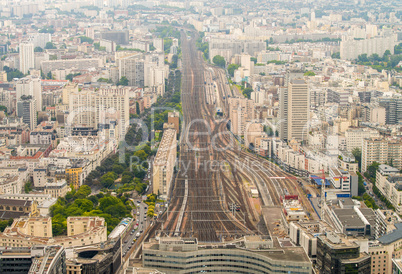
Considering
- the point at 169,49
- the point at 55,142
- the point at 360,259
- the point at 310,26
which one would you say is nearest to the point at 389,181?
the point at 360,259

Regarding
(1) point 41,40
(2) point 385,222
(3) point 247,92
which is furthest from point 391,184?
(1) point 41,40

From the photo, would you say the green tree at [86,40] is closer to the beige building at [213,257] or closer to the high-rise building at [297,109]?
the high-rise building at [297,109]

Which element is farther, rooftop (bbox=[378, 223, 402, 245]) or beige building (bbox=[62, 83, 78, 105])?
beige building (bbox=[62, 83, 78, 105])

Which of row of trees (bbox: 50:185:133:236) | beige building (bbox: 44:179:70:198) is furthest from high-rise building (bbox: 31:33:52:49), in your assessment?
row of trees (bbox: 50:185:133:236)

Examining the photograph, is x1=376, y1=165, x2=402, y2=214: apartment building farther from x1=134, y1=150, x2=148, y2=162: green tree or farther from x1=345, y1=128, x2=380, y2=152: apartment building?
x1=134, y1=150, x2=148, y2=162: green tree

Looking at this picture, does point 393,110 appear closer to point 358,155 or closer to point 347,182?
point 358,155

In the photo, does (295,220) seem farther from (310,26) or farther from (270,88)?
(310,26)
